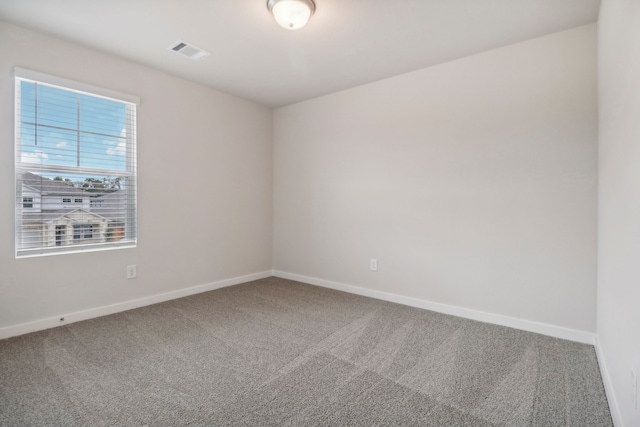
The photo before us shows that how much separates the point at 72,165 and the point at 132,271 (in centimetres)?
109

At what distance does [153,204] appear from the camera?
310 cm

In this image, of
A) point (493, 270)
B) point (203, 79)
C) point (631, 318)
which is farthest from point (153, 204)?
point (631, 318)

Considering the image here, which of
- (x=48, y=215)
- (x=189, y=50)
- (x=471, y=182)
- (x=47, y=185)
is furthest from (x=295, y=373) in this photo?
(x=189, y=50)

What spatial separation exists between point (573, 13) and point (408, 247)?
2209 millimetres

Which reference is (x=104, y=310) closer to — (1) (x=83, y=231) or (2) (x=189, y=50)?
(1) (x=83, y=231)

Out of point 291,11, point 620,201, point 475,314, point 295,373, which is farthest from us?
point 475,314

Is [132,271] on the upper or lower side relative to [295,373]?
upper

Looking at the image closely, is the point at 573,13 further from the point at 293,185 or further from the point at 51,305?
the point at 51,305

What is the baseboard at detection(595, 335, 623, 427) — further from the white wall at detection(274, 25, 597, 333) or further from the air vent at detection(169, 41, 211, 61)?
the air vent at detection(169, 41, 211, 61)

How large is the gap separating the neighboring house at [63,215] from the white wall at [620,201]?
11.9 feet

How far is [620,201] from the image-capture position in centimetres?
148

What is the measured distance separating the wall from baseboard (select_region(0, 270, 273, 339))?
0.02 m

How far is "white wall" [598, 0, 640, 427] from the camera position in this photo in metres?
1.23

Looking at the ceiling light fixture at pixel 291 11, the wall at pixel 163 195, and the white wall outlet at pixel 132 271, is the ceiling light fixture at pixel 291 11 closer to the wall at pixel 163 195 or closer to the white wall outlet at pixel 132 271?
the wall at pixel 163 195
